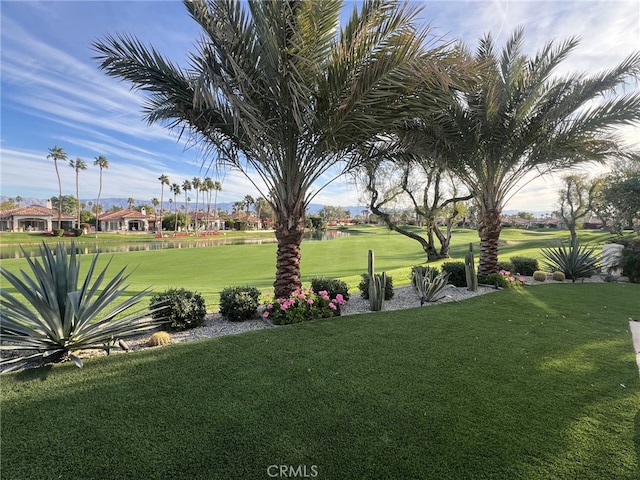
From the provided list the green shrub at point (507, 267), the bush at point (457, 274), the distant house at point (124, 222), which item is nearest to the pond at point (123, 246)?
the bush at point (457, 274)

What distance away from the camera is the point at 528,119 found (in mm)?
9180

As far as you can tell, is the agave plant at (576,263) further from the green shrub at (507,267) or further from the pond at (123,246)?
the pond at (123,246)

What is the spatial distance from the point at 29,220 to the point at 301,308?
264 ft

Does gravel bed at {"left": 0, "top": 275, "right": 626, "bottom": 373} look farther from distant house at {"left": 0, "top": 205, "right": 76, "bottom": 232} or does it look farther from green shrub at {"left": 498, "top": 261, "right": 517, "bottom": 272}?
distant house at {"left": 0, "top": 205, "right": 76, "bottom": 232}

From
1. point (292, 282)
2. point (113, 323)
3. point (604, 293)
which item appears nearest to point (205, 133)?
point (292, 282)

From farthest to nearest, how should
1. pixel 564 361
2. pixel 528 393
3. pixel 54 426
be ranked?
pixel 564 361, pixel 528 393, pixel 54 426

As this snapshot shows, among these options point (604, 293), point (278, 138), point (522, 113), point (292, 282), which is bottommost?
point (604, 293)

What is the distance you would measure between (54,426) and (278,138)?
5512 millimetres

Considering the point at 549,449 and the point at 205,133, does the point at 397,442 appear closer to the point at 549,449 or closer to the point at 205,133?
the point at 549,449

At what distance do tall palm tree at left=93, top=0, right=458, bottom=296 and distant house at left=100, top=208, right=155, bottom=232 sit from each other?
8378cm

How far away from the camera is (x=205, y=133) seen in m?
6.90

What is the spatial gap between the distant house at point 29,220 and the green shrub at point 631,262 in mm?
83561

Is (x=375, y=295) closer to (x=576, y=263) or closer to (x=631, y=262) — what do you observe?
(x=576, y=263)

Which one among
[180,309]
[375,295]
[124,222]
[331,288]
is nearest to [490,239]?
[375,295]
